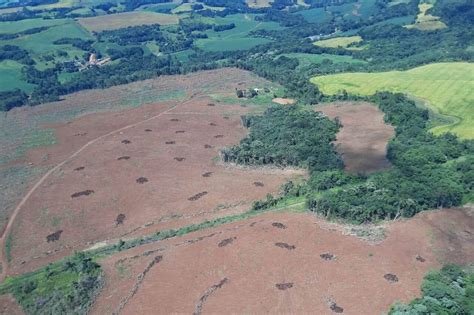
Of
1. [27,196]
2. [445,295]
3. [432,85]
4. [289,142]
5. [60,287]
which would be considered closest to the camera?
[445,295]

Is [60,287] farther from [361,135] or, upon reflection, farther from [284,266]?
[361,135]

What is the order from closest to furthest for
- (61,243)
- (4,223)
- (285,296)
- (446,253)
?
1. (285,296)
2. (446,253)
3. (61,243)
4. (4,223)

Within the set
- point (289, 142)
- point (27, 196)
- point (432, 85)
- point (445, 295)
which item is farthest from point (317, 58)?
point (445, 295)

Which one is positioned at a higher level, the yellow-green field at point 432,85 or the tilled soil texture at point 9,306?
the tilled soil texture at point 9,306

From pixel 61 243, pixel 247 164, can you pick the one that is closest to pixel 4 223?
pixel 61 243

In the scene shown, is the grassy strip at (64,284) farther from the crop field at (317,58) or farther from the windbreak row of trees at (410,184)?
the crop field at (317,58)

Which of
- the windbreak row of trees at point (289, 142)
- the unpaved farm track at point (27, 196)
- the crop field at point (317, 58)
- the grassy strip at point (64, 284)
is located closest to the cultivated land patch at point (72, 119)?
the unpaved farm track at point (27, 196)

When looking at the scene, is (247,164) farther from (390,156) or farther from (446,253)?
(446,253)
